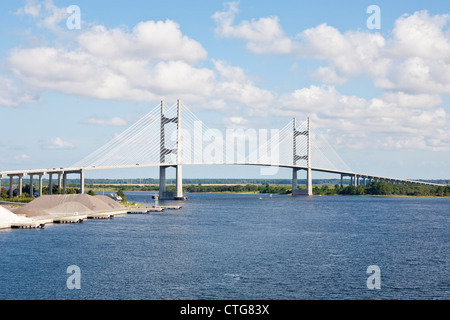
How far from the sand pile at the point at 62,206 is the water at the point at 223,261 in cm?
983

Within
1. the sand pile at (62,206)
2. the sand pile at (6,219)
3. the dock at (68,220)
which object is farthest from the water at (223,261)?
the sand pile at (62,206)

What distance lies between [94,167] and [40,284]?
3254 inches

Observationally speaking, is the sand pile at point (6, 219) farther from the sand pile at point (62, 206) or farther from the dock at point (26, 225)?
the sand pile at point (62, 206)

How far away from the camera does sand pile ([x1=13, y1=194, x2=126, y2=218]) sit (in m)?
74.6

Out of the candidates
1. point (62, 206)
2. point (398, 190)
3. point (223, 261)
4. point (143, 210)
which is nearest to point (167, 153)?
point (143, 210)

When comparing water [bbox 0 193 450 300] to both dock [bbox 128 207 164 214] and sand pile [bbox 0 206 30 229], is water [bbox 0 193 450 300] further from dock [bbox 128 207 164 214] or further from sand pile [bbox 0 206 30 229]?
dock [bbox 128 207 164 214]

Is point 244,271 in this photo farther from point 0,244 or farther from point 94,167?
point 94,167

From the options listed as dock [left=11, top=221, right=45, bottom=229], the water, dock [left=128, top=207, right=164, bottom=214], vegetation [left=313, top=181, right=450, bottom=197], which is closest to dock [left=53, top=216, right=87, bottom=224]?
the water

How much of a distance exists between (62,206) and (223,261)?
46013 mm

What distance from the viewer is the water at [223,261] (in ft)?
104

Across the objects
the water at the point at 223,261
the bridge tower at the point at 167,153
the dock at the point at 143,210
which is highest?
the bridge tower at the point at 167,153

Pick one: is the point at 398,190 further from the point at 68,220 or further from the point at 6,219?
the point at 6,219
